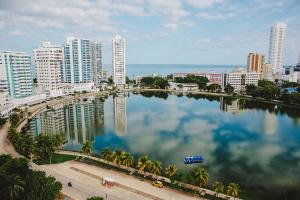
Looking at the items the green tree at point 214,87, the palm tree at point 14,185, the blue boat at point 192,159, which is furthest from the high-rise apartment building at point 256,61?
the palm tree at point 14,185

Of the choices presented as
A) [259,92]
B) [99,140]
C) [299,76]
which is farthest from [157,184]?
[299,76]

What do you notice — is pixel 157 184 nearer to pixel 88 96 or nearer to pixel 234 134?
pixel 234 134

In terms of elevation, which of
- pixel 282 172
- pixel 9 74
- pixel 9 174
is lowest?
pixel 282 172

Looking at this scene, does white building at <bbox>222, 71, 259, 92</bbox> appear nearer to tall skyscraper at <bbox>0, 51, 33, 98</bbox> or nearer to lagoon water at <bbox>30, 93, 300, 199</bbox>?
lagoon water at <bbox>30, 93, 300, 199</bbox>

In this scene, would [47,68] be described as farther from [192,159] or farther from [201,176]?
[201,176]

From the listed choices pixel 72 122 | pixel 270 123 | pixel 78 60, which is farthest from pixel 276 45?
pixel 72 122

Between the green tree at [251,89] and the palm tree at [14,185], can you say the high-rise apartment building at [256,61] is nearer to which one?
the green tree at [251,89]

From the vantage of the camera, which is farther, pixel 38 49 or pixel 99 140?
pixel 38 49
